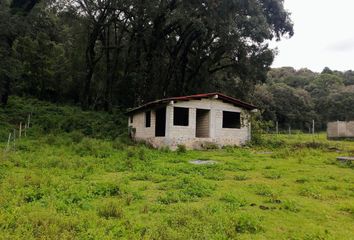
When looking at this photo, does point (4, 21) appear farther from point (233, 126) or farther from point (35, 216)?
point (35, 216)

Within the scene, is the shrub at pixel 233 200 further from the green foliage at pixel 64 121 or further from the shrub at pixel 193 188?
the green foliage at pixel 64 121

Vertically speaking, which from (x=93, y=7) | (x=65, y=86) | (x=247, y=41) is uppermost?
(x=93, y=7)

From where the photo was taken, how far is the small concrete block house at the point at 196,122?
74.8 ft

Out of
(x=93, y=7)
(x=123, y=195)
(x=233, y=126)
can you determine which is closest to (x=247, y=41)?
(x=233, y=126)

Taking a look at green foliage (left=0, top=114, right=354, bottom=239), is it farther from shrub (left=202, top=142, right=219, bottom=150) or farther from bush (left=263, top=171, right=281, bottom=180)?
shrub (left=202, top=142, right=219, bottom=150)

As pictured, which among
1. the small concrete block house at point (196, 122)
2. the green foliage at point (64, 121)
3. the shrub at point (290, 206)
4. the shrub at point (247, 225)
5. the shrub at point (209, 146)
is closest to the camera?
the shrub at point (247, 225)

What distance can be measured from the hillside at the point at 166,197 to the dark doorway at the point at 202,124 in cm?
Answer: 623

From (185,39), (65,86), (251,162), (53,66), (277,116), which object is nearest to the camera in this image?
(251,162)

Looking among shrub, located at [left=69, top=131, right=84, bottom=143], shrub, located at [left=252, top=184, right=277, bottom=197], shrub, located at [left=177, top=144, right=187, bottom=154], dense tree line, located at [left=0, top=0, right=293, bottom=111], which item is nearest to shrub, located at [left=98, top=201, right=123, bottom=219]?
shrub, located at [left=252, top=184, right=277, bottom=197]

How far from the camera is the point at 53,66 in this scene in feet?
126

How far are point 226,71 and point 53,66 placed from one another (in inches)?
706

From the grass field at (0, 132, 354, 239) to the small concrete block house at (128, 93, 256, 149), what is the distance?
5.81m

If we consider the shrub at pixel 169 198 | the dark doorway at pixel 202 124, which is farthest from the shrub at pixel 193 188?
the dark doorway at pixel 202 124

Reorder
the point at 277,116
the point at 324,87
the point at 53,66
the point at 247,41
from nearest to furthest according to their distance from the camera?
1. the point at 247,41
2. the point at 53,66
3. the point at 277,116
4. the point at 324,87
